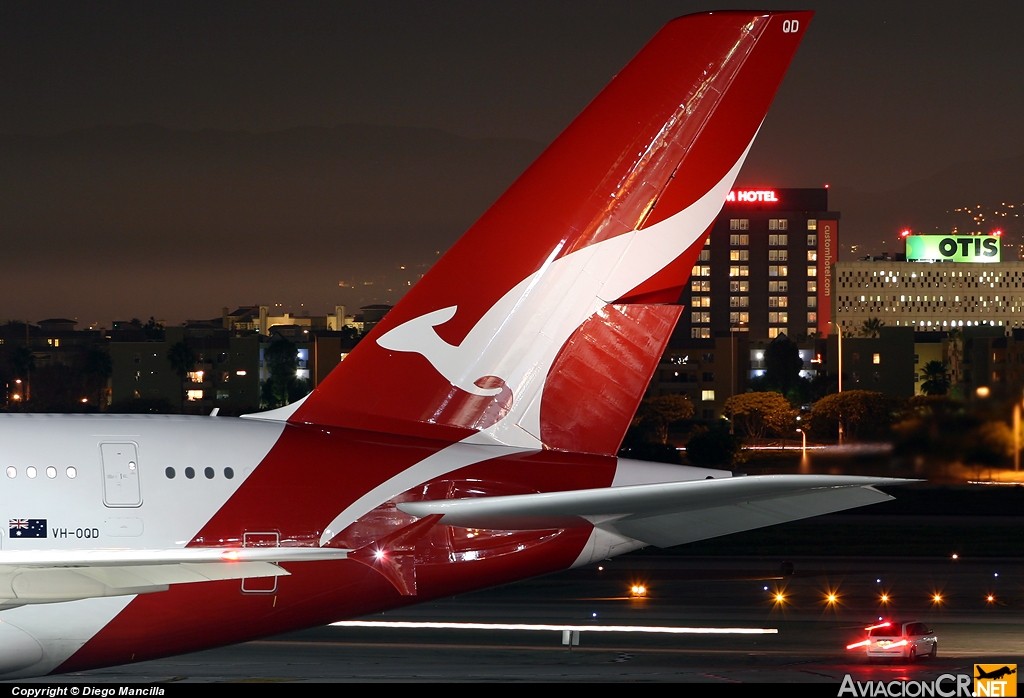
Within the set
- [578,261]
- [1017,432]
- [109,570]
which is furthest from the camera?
[1017,432]

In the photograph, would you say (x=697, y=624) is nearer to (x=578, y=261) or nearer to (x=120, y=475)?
(x=578, y=261)

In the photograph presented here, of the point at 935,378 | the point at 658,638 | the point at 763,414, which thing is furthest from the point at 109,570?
the point at 935,378

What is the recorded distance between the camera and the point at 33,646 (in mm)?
15484

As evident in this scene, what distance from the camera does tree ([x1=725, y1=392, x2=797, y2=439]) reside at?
6078 inches

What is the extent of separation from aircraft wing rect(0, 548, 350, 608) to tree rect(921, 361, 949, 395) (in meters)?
174

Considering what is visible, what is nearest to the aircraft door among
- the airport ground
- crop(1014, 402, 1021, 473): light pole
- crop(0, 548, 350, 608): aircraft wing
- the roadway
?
crop(0, 548, 350, 608): aircraft wing

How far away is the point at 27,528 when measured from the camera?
51.3 feet

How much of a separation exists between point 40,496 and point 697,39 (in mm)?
11182

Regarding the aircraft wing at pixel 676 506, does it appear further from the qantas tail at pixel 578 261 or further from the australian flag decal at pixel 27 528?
the australian flag decal at pixel 27 528

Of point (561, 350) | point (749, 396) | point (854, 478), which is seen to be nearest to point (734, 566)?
point (561, 350)

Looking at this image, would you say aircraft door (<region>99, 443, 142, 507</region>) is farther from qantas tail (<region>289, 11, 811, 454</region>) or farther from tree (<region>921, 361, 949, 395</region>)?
tree (<region>921, 361, 949, 395</region>)

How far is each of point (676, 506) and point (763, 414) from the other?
145 metres

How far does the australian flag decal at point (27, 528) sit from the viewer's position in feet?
51.2

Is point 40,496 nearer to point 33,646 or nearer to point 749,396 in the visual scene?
point 33,646
